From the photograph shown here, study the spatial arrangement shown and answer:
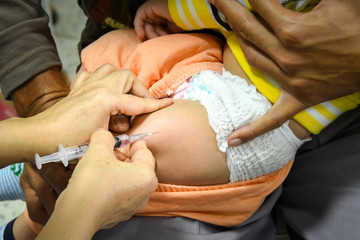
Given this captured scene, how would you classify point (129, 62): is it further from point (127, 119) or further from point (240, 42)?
point (240, 42)

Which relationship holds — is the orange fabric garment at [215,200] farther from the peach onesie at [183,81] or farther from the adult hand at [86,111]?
the adult hand at [86,111]

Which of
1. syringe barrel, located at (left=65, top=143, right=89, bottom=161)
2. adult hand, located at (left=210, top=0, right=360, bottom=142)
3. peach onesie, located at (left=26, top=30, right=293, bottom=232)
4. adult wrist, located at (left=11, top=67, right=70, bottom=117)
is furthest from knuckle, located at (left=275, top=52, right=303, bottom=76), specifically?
adult wrist, located at (left=11, top=67, right=70, bottom=117)

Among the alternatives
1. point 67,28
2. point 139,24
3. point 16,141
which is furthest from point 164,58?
point 67,28

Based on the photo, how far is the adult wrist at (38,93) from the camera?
0.80m

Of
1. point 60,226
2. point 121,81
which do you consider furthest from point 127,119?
point 60,226

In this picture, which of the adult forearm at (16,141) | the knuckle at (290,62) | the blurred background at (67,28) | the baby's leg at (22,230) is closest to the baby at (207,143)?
the knuckle at (290,62)

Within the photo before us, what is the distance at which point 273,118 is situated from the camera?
0.60m

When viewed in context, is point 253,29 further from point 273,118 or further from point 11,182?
point 11,182

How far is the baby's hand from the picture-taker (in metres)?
0.82

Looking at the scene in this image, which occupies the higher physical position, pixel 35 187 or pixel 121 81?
pixel 121 81

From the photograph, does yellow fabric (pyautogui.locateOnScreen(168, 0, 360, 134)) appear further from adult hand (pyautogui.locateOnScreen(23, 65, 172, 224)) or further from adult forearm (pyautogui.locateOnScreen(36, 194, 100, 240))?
adult forearm (pyautogui.locateOnScreen(36, 194, 100, 240))

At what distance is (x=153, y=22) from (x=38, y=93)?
41cm

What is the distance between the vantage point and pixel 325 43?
0.54m

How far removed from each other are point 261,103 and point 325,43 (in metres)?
0.18
